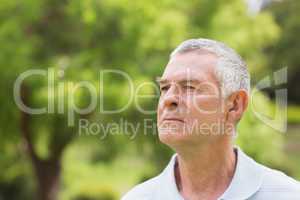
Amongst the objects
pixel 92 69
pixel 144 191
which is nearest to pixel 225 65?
pixel 144 191

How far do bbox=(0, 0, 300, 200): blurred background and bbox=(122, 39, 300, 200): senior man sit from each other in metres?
4.96

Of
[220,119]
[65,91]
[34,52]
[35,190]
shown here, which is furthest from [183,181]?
[35,190]

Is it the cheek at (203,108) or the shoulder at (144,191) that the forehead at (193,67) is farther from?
the shoulder at (144,191)

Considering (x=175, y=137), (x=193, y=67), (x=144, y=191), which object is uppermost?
(x=193, y=67)

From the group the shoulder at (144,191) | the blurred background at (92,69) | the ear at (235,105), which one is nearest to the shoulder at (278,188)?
the ear at (235,105)

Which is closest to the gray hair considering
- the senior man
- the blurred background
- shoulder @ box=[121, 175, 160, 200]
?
the senior man

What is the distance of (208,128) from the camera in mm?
1397

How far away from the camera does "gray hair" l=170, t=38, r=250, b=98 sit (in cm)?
142

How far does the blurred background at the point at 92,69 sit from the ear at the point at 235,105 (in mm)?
4953

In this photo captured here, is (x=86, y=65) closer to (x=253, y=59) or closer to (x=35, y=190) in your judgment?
(x=35, y=190)

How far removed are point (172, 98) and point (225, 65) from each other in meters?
0.14

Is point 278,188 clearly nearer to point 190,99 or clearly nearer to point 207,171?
point 207,171

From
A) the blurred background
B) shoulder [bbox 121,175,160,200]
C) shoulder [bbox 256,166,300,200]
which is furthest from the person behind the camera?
the blurred background

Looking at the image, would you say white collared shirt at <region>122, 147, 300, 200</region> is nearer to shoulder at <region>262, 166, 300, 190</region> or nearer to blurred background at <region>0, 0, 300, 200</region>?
shoulder at <region>262, 166, 300, 190</region>
